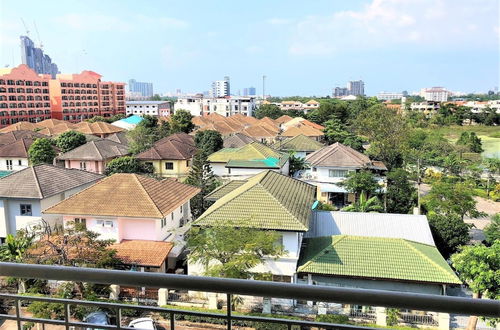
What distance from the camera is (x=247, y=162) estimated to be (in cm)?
1606

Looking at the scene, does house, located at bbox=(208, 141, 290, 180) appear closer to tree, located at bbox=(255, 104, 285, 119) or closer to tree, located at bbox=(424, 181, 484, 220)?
tree, located at bbox=(424, 181, 484, 220)

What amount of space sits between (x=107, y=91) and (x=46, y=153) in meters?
29.9

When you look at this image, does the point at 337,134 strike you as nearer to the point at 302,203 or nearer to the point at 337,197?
the point at 337,197

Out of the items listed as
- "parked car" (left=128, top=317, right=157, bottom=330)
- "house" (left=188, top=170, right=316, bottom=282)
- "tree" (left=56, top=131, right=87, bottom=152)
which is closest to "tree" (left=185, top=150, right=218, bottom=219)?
"house" (left=188, top=170, right=316, bottom=282)

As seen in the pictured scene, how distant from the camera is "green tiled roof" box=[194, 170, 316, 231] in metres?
7.98

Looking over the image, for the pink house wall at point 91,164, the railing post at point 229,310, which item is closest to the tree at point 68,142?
the pink house wall at point 91,164

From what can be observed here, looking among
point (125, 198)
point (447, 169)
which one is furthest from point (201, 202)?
point (447, 169)

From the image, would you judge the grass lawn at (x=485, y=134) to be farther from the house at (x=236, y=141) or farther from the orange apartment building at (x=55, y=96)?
the orange apartment building at (x=55, y=96)

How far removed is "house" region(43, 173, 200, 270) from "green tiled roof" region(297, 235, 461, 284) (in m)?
3.24

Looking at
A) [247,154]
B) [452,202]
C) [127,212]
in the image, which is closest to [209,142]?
[247,154]

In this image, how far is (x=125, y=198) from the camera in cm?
985

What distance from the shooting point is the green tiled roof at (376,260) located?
7.36 metres

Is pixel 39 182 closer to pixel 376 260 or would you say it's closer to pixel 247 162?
pixel 247 162

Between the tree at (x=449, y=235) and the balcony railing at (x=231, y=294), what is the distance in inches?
401
